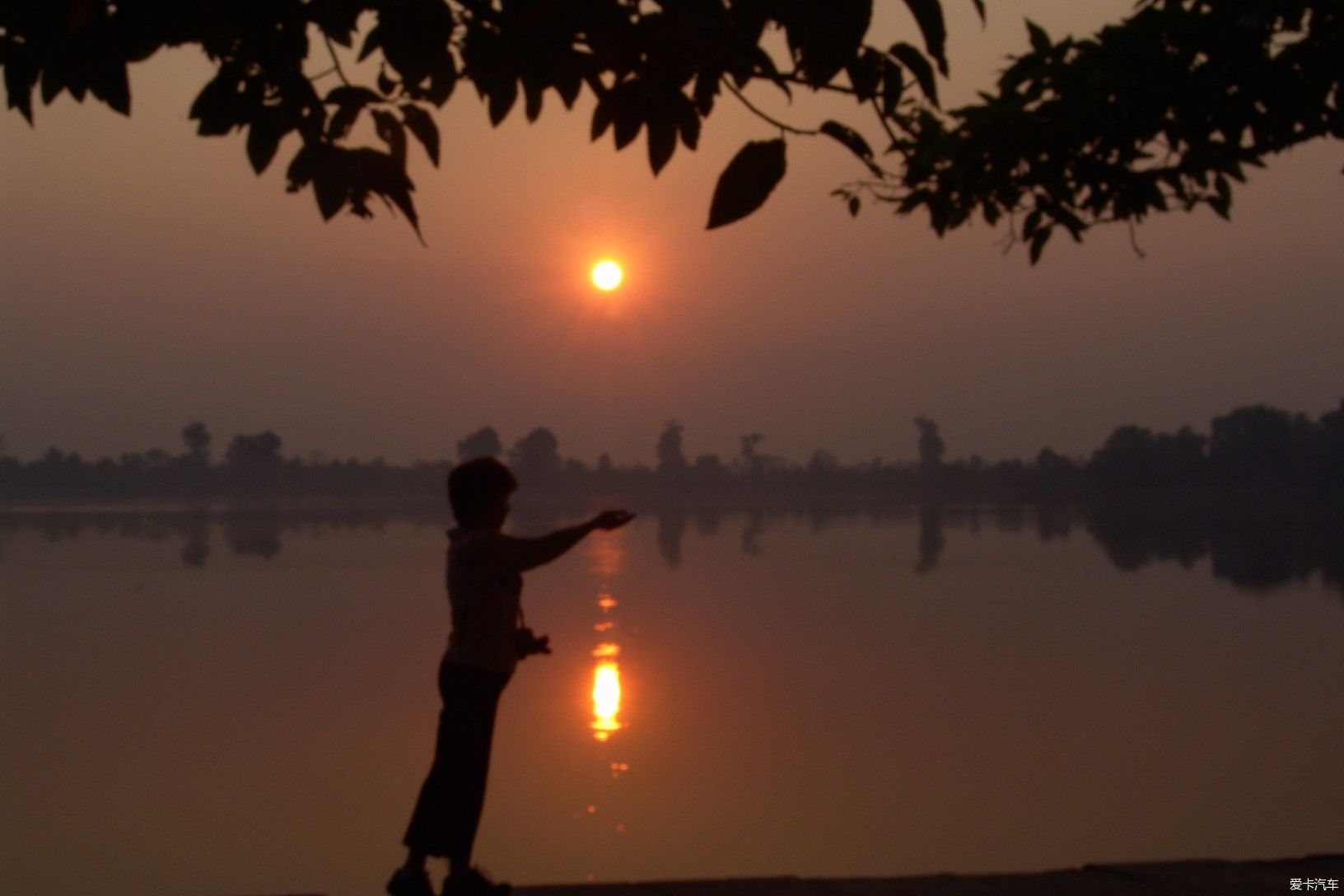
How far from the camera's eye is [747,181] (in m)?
2.63

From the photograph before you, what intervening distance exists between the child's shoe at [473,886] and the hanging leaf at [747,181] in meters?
2.30

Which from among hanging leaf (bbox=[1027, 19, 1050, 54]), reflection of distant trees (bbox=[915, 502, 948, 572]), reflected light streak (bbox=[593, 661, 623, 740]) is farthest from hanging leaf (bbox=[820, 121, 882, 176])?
reflection of distant trees (bbox=[915, 502, 948, 572])

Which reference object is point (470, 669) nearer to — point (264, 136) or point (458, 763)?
point (458, 763)

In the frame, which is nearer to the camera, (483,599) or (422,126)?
(422,126)

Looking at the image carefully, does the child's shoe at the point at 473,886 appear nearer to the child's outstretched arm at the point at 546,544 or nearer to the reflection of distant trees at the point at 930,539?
the child's outstretched arm at the point at 546,544

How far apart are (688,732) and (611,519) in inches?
539

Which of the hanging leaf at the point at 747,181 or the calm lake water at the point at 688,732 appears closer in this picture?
the hanging leaf at the point at 747,181

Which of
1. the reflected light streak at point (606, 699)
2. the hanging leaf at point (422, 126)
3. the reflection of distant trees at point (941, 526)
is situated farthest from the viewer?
the reflection of distant trees at point (941, 526)

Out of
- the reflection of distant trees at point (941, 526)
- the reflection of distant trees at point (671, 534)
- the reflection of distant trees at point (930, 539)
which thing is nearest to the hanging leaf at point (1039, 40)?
the reflection of distant trees at point (941, 526)

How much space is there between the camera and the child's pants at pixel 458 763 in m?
4.14

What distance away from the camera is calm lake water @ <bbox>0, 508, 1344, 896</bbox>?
42.8ft

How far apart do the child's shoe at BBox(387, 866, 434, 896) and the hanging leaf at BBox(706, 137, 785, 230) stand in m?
2.36

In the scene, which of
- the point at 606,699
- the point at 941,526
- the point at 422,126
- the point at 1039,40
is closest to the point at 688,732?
the point at 606,699

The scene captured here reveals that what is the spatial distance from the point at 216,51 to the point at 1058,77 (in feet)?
13.0
